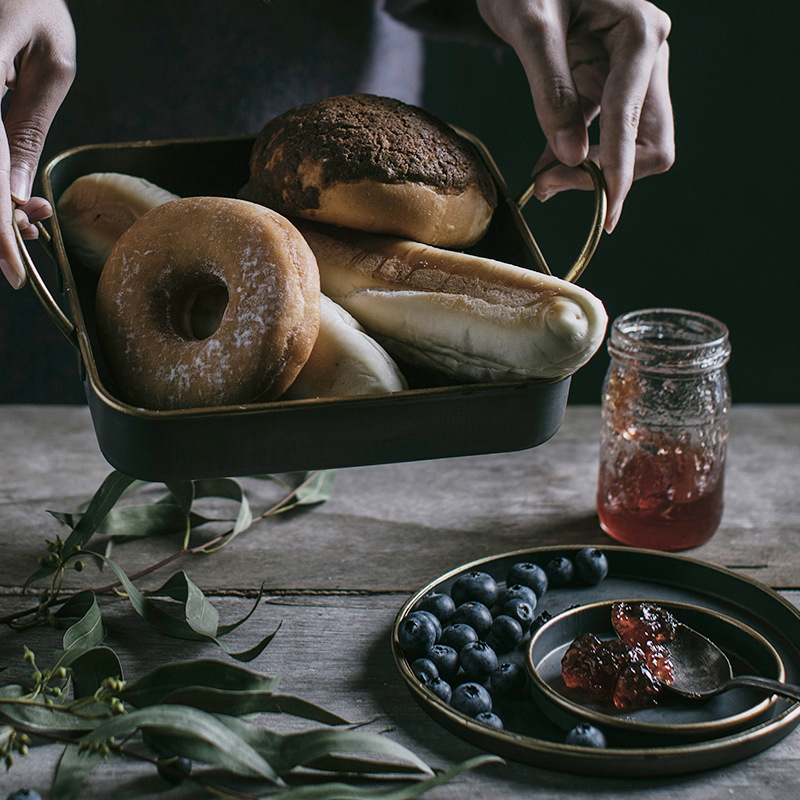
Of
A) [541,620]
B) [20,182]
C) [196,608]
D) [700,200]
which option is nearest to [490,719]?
[541,620]

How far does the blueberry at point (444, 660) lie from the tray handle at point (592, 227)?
1.00 feet

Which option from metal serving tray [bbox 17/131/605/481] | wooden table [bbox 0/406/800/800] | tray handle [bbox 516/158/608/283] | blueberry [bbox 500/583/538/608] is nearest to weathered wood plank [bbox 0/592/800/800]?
wooden table [bbox 0/406/800/800]

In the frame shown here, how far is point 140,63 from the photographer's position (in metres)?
1.21

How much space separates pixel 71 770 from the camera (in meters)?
0.61

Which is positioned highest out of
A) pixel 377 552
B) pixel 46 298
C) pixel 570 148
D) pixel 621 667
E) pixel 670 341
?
pixel 570 148

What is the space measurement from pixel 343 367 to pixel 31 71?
0.44 m

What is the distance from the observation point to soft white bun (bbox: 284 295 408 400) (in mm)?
620

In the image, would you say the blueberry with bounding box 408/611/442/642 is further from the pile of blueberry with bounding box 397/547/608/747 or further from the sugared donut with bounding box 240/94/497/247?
the sugared donut with bounding box 240/94/497/247

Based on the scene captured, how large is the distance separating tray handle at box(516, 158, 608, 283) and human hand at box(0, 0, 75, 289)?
421 mm

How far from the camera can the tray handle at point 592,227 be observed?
0.66m

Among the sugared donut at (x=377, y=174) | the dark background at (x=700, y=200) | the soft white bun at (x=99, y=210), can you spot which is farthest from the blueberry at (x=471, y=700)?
the dark background at (x=700, y=200)

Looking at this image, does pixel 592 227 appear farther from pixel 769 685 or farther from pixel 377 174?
pixel 769 685

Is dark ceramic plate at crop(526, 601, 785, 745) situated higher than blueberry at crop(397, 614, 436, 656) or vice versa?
dark ceramic plate at crop(526, 601, 785, 745)

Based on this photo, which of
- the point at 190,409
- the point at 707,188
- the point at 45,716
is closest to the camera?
the point at 190,409
